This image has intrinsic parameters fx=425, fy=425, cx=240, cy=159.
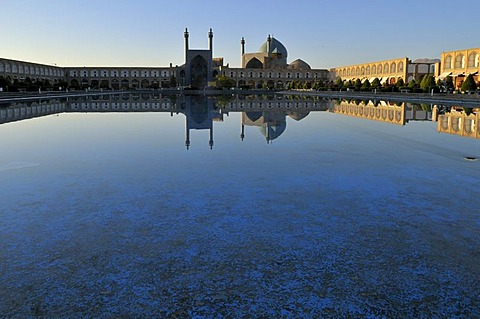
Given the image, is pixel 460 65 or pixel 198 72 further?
pixel 198 72

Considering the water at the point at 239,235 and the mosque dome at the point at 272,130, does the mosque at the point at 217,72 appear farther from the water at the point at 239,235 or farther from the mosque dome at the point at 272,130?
the water at the point at 239,235

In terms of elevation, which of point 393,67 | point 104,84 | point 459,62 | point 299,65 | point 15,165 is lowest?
point 15,165

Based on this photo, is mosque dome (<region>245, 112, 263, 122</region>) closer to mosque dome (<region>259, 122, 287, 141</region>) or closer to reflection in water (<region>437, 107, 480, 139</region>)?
mosque dome (<region>259, 122, 287, 141</region>)

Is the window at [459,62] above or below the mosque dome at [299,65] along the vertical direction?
below

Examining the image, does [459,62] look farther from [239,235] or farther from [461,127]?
[239,235]

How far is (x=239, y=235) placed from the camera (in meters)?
3.58

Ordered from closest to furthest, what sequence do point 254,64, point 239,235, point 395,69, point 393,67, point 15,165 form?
point 239,235 → point 15,165 → point 395,69 → point 393,67 → point 254,64

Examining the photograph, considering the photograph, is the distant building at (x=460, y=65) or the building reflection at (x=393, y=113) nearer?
the building reflection at (x=393, y=113)

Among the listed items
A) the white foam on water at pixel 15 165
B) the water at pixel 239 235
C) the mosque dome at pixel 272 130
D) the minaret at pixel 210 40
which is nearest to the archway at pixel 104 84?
the minaret at pixel 210 40

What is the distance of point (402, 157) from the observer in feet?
24.1

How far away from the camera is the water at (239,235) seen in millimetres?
2557

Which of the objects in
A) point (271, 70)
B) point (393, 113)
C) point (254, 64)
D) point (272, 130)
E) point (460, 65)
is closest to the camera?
point (272, 130)

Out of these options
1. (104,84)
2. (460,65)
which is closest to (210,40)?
(104,84)

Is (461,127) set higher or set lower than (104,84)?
lower
